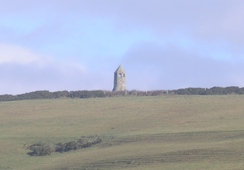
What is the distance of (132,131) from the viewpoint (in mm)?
64625

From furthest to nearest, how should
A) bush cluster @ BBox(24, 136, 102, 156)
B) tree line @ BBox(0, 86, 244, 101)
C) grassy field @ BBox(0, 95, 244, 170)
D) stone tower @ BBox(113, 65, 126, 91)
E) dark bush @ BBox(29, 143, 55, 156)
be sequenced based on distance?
stone tower @ BBox(113, 65, 126, 91), tree line @ BBox(0, 86, 244, 101), bush cluster @ BBox(24, 136, 102, 156), dark bush @ BBox(29, 143, 55, 156), grassy field @ BBox(0, 95, 244, 170)

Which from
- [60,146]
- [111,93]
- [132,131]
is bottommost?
[60,146]

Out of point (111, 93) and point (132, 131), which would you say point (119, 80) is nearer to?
point (111, 93)

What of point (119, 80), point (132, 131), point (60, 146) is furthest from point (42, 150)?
point (119, 80)

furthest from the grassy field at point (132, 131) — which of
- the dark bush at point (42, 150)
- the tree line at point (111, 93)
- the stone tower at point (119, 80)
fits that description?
the stone tower at point (119, 80)

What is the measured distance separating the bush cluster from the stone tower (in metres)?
30.6

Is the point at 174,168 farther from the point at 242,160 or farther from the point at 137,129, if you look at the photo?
the point at 137,129

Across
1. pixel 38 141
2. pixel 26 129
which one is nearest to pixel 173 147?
pixel 38 141

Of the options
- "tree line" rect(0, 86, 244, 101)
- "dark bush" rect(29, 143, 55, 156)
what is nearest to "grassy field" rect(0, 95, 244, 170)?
"dark bush" rect(29, 143, 55, 156)

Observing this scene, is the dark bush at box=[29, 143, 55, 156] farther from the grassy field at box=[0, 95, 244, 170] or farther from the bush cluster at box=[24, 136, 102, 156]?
the grassy field at box=[0, 95, 244, 170]

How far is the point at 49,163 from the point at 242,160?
1273cm

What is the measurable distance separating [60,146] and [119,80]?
31.9m

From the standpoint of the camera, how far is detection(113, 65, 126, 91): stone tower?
304 ft

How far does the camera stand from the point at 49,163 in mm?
56531
